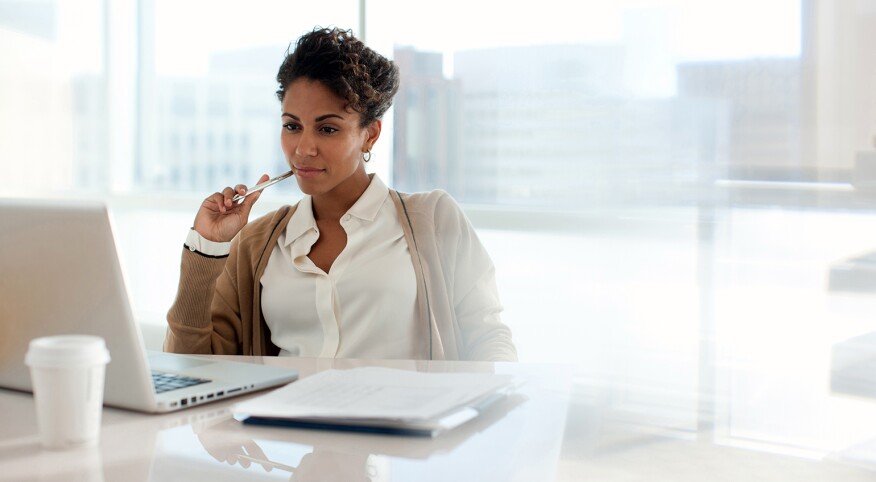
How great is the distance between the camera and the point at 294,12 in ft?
11.7

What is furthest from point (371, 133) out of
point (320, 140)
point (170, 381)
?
point (170, 381)

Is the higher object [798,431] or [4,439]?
[4,439]

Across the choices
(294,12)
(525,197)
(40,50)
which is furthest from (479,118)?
(40,50)

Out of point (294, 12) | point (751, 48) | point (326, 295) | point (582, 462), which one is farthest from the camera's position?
point (294, 12)

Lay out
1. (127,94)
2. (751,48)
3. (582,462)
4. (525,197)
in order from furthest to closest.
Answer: (127,94) < (525,197) < (751,48) < (582,462)

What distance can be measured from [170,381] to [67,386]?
0.29 m

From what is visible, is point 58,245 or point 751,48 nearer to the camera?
point 58,245

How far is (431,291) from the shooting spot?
67.9 inches

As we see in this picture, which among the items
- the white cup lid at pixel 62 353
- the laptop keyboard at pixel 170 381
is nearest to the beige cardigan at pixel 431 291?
the laptop keyboard at pixel 170 381

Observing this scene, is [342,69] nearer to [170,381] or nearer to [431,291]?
[431,291]

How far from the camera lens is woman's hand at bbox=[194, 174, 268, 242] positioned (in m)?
1.64

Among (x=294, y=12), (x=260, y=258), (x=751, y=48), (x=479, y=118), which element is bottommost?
(x=260, y=258)

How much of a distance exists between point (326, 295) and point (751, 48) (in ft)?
5.79

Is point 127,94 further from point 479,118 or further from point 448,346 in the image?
point 448,346
